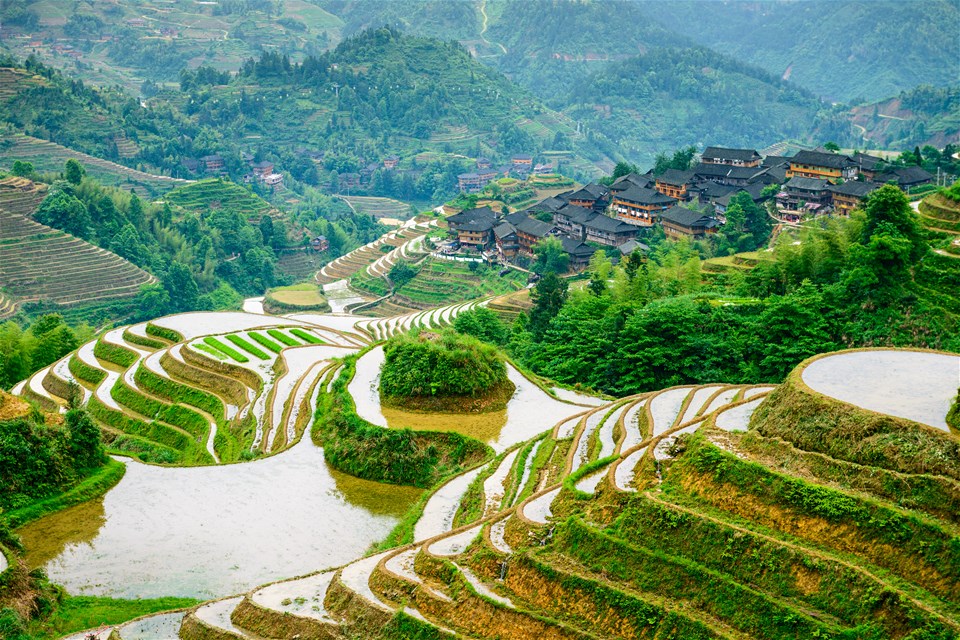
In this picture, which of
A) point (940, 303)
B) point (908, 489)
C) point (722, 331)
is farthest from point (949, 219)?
point (908, 489)

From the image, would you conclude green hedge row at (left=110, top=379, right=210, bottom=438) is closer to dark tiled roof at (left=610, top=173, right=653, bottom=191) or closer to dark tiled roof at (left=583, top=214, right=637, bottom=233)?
dark tiled roof at (left=583, top=214, right=637, bottom=233)

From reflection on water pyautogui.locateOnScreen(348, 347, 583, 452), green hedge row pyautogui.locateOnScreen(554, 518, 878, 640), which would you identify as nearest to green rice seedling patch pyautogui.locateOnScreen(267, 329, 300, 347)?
reflection on water pyautogui.locateOnScreen(348, 347, 583, 452)

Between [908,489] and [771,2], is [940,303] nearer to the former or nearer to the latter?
[908,489]

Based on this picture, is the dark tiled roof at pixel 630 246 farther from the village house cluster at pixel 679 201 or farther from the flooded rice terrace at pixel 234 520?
the flooded rice terrace at pixel 234 520

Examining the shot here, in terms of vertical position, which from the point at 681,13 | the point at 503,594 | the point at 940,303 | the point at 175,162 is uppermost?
the point at 681,13

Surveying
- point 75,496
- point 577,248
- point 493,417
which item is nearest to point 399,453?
point 493,417

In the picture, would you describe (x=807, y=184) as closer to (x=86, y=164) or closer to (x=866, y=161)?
(x=866, y=161)
